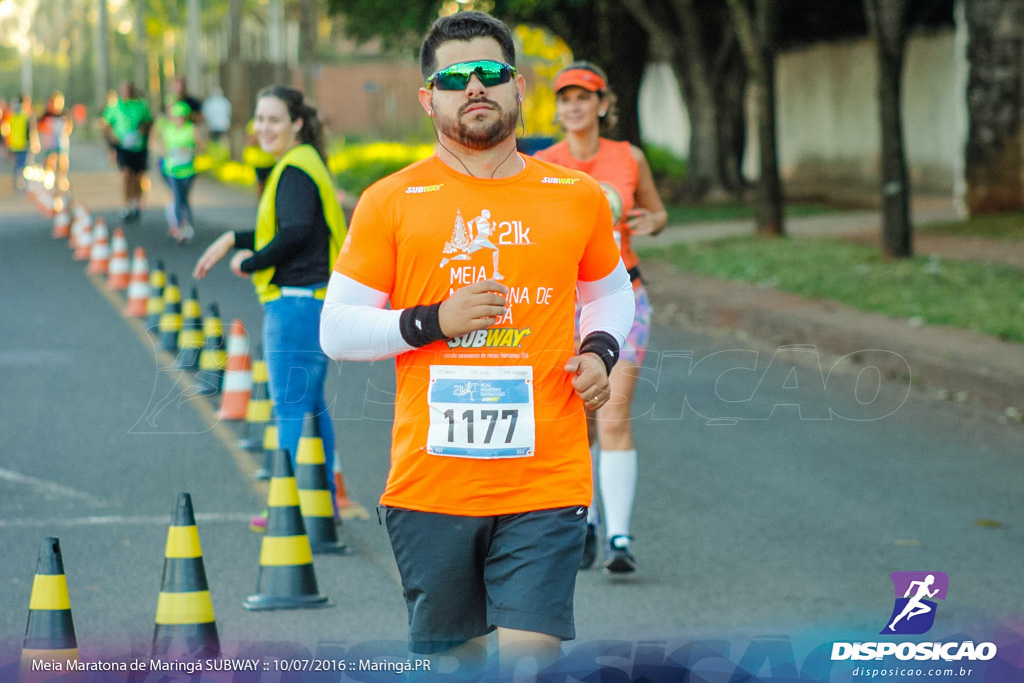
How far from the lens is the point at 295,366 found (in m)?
7.27

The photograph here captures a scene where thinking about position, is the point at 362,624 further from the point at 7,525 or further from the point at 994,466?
the point at 994,466

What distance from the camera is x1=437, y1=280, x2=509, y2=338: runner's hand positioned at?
3594 millimetres

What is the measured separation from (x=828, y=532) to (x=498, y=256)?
3.94 meters

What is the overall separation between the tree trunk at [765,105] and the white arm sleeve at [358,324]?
16346mm

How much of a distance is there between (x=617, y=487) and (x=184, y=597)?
208 cm

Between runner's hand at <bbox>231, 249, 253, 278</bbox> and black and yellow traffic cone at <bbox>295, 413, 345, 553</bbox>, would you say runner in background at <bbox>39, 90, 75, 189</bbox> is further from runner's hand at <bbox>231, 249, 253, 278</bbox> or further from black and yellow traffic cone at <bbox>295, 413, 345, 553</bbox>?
black and yellow traffic cone at <bbox>295, 413, 345, 553</bbox>

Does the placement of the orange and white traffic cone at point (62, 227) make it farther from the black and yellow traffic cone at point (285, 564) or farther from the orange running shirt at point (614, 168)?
the black and yellow traffic cone at point (285, 564)

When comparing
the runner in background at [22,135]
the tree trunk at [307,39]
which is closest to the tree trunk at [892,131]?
the tree trunk at [307,39]

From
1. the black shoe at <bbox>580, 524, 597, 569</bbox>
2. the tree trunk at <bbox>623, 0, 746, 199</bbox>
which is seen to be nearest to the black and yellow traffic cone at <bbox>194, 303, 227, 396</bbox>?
the black shoe at <bbox>580, 524, 597, 569</bbox>

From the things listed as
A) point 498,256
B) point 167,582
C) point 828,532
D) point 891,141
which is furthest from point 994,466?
point 891,141

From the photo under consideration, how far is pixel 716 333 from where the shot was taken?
545 inches

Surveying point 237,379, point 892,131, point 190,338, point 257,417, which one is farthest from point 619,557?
point 892,131

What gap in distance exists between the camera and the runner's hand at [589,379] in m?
3.78

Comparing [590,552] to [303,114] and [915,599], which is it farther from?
[303,114]
